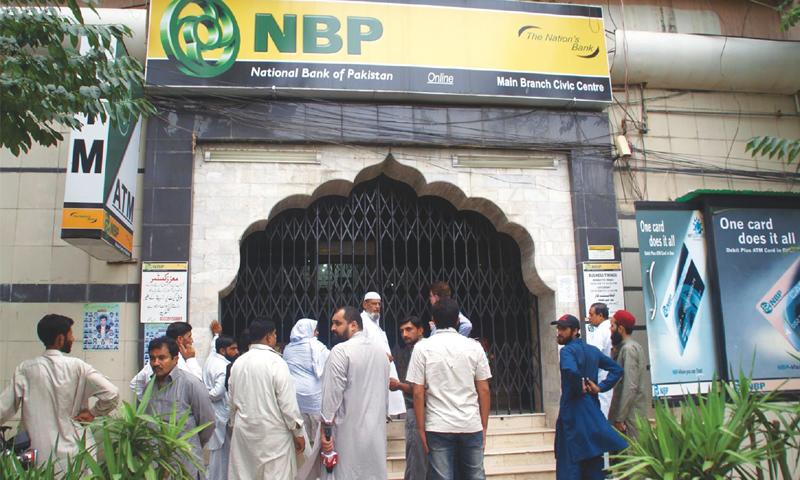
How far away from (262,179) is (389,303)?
7.44 ft

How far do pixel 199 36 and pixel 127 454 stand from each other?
5354mm

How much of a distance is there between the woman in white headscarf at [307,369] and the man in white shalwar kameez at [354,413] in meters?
1.44

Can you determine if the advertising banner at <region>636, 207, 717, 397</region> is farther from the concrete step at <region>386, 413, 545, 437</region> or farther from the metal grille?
the metal grille

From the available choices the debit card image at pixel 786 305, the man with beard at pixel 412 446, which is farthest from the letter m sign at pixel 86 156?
the debit card image at pixel 786 305

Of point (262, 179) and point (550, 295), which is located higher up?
point (262, 179)

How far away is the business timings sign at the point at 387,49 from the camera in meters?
7.05

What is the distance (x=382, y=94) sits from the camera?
286 inches

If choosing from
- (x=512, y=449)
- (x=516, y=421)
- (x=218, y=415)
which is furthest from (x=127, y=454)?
(x=516, y=421)

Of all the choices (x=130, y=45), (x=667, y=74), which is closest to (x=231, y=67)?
(x=130, y=45)

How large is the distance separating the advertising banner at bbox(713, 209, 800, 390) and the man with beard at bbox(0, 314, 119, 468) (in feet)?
21.8

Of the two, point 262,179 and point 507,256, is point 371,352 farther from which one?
point 507,256

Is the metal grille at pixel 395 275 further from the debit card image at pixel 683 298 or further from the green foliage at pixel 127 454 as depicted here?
the green foliage at pixel 127 454

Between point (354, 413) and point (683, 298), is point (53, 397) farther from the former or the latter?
point (683, 298)

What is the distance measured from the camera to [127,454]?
3.24m
